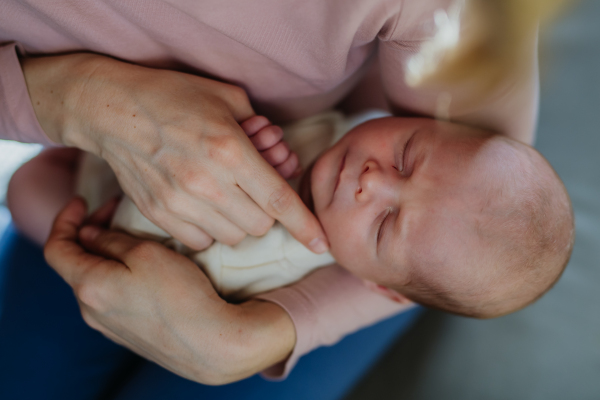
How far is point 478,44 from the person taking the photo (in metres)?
0.65

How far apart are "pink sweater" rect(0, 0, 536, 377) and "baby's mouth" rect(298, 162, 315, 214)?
0.51 feet

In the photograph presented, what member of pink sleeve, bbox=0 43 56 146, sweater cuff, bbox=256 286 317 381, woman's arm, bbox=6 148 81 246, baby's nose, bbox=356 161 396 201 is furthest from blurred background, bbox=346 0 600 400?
pink sleeve, bbox=0 43 56 146

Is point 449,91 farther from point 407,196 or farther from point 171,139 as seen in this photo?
point 171,139

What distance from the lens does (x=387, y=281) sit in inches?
36.5

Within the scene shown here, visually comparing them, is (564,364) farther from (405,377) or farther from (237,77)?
(237,77)

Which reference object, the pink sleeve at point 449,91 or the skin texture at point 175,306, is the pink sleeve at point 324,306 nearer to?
the skin texture at point 175,306

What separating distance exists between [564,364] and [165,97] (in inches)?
55.1

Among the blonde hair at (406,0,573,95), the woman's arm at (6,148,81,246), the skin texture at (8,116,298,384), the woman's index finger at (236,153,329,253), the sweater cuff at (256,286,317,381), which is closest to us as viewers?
the blonde hair at (406,0,573,95)

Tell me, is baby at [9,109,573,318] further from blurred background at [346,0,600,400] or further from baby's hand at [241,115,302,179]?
blurred background at [346,0,600,400]

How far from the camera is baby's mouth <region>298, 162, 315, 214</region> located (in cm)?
100

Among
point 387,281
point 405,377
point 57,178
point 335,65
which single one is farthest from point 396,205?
point 57,178

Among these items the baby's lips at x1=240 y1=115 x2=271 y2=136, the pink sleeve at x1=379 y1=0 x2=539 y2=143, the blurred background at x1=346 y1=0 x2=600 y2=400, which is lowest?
the blurred background at x1=346 y1=0 x2=600 y2=400

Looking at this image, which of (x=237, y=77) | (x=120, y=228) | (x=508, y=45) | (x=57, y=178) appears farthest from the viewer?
(x=57, y=178)

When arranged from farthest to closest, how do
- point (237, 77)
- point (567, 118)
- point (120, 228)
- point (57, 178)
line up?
point (567, 118) < point (57, 178) < point (120, 228) < point (237, 77)
